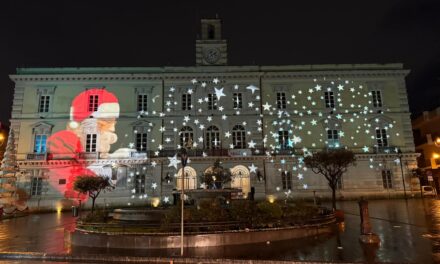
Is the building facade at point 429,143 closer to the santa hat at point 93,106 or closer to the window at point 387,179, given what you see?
the window at point 387,179

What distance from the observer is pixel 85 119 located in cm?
3328

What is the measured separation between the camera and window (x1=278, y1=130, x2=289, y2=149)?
33.8m

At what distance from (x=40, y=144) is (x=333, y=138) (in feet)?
101

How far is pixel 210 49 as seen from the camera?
3672 centimetres

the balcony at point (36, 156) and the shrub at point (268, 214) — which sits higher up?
the balcony at point (36, 156)

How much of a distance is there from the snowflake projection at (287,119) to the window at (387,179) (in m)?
1.09

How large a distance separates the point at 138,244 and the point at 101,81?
2633 centimetres

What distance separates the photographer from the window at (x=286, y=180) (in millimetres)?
32938

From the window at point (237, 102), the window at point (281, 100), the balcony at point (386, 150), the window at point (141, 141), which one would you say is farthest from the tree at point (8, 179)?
the balcony at point (386, 150)

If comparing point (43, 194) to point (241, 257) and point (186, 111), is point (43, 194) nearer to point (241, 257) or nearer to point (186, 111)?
point (186, 111)

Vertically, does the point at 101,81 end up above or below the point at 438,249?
above

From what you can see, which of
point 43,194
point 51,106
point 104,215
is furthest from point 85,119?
point 104,215

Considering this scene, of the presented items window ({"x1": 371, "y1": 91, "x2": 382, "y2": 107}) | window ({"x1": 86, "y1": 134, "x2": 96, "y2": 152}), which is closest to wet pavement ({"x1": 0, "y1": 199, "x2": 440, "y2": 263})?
window ({"x1": 86, "y1": 134, "x2": 96, "y2": 152})

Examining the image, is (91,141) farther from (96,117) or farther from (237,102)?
(237,102)
